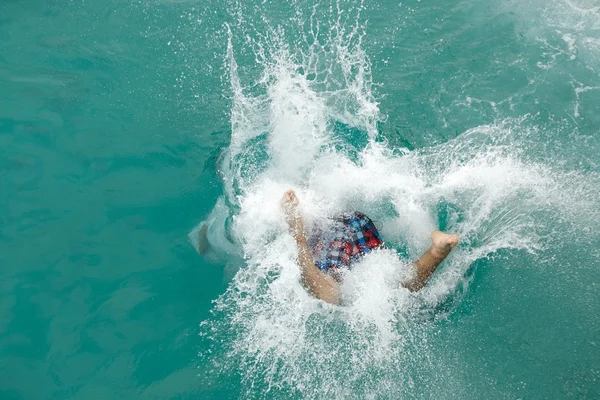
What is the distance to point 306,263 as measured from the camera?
5.17 meters

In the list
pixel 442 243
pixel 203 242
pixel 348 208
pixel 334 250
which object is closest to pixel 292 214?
pixel 334 250

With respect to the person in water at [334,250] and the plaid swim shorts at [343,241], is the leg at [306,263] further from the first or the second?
the plaid swim shorts at [343,241]

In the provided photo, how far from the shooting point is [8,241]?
274 inches

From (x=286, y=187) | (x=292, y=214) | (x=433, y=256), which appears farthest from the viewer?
(x=286, y=187)

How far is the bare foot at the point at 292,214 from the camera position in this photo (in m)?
5.23

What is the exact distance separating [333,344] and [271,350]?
2.46ft

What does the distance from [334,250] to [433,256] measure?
1295 mm

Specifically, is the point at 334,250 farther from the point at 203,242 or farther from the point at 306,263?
the point at 203,242

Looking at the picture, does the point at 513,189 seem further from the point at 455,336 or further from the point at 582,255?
the point at 455,336

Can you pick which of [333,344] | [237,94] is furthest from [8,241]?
[333,344]

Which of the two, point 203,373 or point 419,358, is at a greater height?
point 419,358

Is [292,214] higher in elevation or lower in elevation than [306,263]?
higher

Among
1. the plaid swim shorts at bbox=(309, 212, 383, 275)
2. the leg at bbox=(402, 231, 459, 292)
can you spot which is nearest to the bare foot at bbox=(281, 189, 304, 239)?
the plaid swim shorts at bbox=(309, 212, 383, 275)

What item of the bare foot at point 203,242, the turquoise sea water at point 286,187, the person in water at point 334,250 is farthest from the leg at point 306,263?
the bare foot at point 203,242
